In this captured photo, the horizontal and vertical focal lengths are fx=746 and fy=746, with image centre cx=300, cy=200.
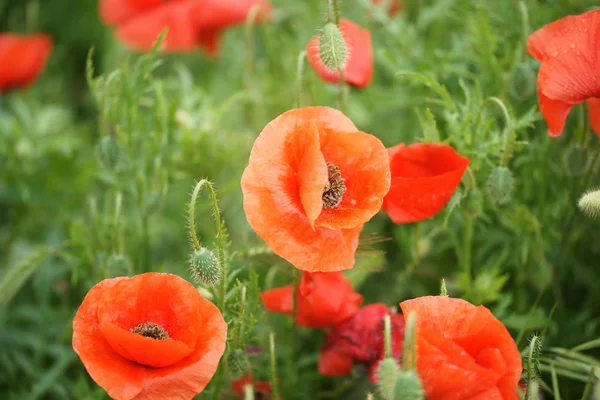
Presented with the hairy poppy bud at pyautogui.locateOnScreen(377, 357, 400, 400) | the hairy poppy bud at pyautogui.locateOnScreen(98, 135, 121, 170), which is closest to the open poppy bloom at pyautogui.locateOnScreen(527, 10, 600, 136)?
the hairy poppy bud at pyautogui.locateOnScreen(377, 357, 400, 400)

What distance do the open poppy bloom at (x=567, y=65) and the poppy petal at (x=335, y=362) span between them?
490 mm

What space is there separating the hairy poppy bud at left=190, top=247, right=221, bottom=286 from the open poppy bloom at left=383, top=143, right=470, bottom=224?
291 millimetres

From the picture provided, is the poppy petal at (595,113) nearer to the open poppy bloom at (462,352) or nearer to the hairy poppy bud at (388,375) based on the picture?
the open poppy bloom at (462,352)

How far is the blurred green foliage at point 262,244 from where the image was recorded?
1.29 metres

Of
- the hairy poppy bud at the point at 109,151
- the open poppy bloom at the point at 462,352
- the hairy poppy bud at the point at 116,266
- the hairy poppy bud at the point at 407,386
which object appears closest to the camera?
the hairy poppy bud at the point at 407,386

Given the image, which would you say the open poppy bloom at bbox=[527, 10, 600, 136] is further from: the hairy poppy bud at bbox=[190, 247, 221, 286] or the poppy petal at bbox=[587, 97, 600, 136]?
the hairy poppy bud at bbox=[190, 247, 221, 286]

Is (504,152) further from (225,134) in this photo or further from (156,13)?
(156,13)

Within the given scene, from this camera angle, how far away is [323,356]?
1.25 meters

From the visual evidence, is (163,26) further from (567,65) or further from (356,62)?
(567,65)

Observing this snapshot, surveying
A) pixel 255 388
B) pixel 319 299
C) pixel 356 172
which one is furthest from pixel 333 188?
pixel 255 388

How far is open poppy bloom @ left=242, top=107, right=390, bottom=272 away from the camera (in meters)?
1.00

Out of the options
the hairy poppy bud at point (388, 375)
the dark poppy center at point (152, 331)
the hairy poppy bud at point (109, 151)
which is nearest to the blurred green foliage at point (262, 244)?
the hairy poppy bud at point (109, 151)

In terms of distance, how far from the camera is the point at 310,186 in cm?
97

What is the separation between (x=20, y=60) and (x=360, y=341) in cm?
137
